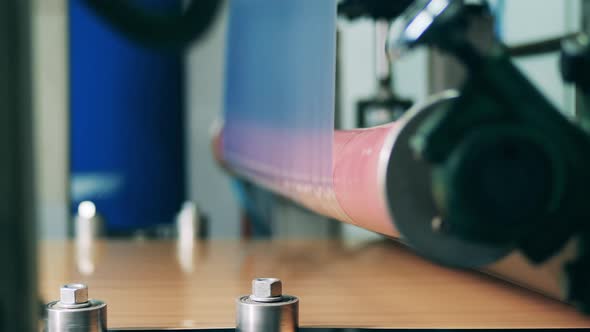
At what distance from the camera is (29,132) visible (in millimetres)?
336

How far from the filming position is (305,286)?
1.01 metres

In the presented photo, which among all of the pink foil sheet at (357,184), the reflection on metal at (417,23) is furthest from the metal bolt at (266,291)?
the reflection on metal at (417,23)

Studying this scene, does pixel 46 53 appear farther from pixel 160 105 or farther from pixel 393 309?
pixel 393 309

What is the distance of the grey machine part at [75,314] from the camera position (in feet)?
2.10

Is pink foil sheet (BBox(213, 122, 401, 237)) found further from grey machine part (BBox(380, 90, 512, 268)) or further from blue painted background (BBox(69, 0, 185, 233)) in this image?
blue painted background (BBox(69, 0, 185, 233))

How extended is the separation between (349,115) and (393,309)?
1.58 m

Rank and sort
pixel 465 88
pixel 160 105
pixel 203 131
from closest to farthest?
pixel 465 88, pixel 160 105, pixel 203 131

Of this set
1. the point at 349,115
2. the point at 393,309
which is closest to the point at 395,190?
the point at 393,309

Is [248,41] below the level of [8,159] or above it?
above

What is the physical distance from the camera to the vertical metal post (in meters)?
0.33

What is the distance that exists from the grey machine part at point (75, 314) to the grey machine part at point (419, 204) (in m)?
0.27

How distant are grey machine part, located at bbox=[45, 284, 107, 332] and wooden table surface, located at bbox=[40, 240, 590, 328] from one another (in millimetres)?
91

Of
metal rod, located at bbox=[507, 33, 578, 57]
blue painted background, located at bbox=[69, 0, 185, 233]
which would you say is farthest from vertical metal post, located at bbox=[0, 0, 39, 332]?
blue painted background, located at bbox=[69, 0, 185, 233]

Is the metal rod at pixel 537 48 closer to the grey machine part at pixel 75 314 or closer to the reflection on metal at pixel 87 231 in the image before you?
the grey machine part at pixel 75 314
